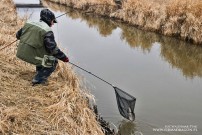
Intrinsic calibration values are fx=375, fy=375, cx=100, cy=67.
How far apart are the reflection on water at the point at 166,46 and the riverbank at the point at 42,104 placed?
5.38 meters

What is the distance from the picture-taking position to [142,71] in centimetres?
1112

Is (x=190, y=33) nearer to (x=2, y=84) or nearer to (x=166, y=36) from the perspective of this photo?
(x=166, y=36)

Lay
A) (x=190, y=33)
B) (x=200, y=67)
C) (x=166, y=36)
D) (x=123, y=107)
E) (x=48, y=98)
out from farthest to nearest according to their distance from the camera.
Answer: (x=166, y=36), (x=190, y=33), (x=200, y=67), (x=123, y=107), (x=48, y=98)

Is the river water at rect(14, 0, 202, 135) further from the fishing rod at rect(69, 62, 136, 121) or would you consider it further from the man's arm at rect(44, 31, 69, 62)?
the man's arm at rect(44, 31, 69, 62)

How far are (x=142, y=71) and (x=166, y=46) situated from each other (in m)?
3.67

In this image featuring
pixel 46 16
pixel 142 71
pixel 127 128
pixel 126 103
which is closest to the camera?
pixel 46 16

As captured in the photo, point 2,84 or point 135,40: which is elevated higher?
point 2,84

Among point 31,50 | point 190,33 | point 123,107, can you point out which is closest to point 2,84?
point 31,50

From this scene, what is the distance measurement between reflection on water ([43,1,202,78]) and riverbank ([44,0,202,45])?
0.32 meters

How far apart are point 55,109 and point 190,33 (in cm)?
982

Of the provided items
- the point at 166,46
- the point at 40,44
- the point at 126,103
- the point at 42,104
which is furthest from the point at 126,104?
the point at 166,46

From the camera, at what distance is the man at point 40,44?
606 centimetres

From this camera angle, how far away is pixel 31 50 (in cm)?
620

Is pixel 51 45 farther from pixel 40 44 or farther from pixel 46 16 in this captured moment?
pixel 46 16
